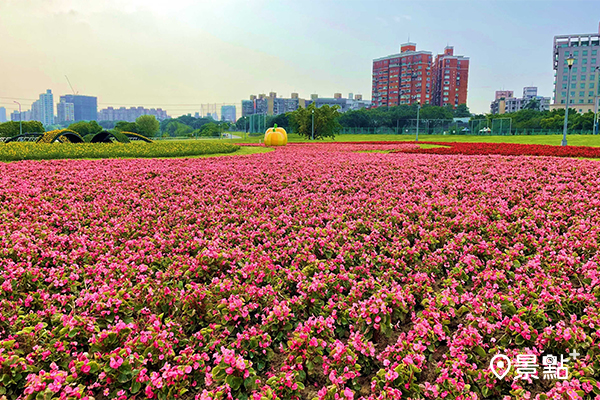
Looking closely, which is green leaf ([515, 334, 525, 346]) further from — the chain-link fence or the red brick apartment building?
the red brick apartment building

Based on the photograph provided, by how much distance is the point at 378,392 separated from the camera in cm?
290

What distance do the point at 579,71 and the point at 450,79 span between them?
42.1 meters

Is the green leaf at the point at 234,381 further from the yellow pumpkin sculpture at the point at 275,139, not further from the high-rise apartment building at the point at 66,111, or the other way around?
the high-rise apartment building at the point at 66,111

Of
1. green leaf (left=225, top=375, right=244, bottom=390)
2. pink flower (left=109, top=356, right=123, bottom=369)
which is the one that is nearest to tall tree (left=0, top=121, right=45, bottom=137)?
pink flower (left=109, top=356, right=123, bottom=369)

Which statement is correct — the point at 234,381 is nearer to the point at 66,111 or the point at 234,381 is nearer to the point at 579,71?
the point at 579,71

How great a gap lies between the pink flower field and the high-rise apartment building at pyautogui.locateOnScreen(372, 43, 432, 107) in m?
142

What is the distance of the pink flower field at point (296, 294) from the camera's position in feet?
9.77

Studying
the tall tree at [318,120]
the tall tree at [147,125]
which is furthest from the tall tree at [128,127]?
the tall tree at [318,120]

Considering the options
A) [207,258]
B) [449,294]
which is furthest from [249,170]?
[449,294]

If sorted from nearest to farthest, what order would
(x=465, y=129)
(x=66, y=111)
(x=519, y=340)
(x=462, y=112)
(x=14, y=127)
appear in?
1. (x=519, y=340)
2. (x=14, y=127)
3. (x=465, y=129)
4. (x=462, y=112)
5. (x=66, y=111)

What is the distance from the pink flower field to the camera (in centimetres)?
298

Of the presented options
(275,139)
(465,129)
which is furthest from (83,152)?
(465,129)

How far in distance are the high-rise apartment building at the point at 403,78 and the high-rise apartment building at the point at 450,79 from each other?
19.4ft

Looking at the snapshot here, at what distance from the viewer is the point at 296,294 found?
434 centimetres
